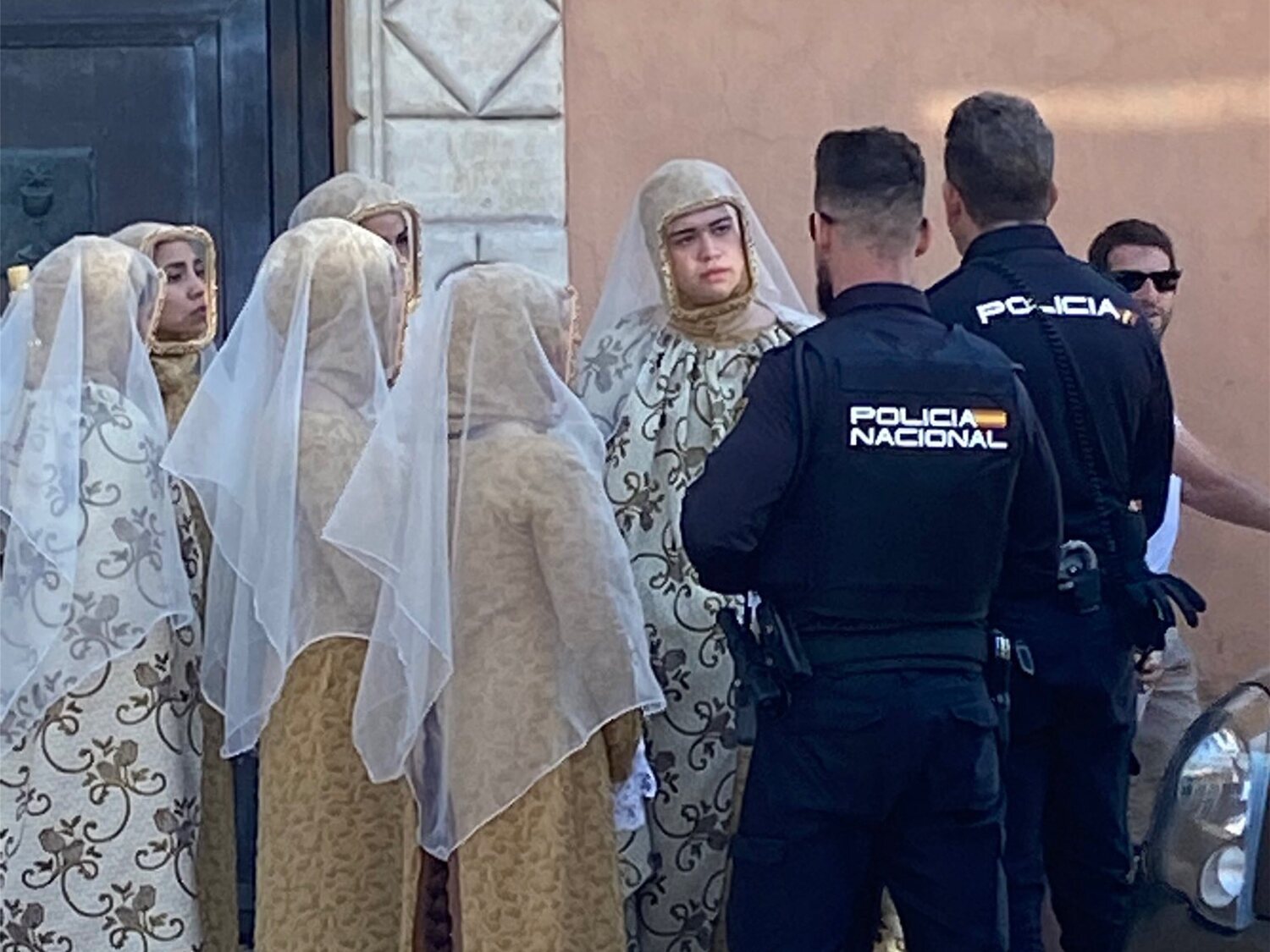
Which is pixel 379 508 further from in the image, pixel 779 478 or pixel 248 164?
pixel 248 164

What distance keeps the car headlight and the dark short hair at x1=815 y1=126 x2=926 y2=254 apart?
0.95 m

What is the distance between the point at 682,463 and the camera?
501 centimetres

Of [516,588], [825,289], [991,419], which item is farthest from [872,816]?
[825,289]

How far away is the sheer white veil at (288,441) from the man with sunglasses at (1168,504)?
5.91 ft

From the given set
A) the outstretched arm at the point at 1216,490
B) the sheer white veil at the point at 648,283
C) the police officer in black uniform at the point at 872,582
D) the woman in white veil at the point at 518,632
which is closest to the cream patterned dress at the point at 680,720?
the sheer white veil at the point at 648,283

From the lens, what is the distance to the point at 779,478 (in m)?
3.76

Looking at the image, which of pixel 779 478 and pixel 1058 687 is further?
pixel 1058 687

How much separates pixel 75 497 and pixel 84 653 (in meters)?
0.29

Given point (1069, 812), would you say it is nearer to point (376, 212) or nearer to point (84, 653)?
point (84, 653)

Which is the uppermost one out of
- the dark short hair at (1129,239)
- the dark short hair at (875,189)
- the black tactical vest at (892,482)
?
the dark short hair at (875,189)

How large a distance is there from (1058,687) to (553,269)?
208 cm

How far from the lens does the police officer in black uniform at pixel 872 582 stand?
3775 mm

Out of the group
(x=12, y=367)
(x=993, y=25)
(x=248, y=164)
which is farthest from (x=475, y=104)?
(x=12, y=367)

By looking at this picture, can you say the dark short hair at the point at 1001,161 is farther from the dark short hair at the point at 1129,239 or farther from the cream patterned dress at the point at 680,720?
the dark short hair at the point at 1129,239
